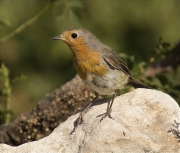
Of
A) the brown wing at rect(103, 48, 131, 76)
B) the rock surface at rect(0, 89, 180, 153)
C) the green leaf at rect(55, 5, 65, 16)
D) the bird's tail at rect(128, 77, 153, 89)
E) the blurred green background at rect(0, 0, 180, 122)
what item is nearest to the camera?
the rock surface at rect(0, 89, 180, 153)

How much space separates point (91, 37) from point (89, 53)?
255 mm

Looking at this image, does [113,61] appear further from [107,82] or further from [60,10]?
[60,10]

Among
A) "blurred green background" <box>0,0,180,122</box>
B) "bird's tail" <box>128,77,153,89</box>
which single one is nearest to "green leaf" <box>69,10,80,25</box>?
"bird's tail" <box>128,77,153,89</box>

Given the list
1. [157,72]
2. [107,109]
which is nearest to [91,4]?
[157,72]

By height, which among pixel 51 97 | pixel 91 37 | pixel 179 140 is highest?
pixel 91 37

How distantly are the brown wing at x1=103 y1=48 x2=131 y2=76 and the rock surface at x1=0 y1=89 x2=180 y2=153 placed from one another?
619 millimetres

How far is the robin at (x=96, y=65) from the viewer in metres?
6.23

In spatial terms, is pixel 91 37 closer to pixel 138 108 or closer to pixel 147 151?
pixel 138 108

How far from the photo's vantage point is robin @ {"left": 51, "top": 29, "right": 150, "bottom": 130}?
20.4 feet

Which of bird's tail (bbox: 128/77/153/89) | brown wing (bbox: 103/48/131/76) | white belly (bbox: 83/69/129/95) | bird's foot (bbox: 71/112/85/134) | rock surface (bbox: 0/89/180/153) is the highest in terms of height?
brown wing (bbox: 103/48/131/76)

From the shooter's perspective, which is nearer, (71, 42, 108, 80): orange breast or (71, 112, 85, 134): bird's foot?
(71, 112, 85, 134): bird's foot

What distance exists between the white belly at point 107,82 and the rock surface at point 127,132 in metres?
0.41

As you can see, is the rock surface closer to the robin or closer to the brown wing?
the robin

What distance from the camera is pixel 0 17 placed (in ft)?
30.5
